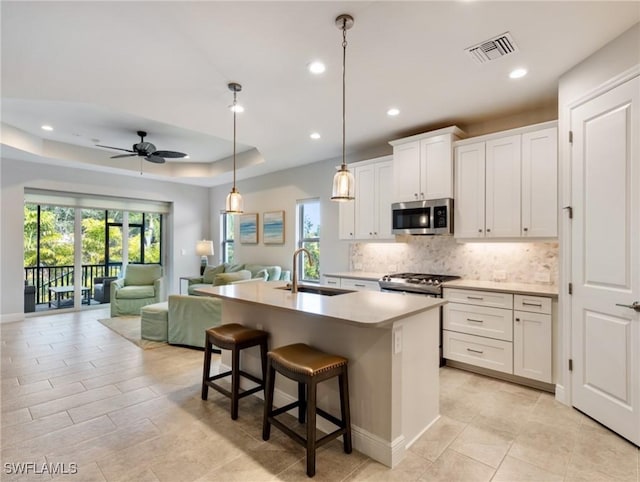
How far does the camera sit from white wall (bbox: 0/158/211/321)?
554 centimetres

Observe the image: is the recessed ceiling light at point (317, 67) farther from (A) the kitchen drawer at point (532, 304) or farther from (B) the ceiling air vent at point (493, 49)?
(A) the kitchen drawer at point (532, 304)

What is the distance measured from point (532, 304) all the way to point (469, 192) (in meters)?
1.33

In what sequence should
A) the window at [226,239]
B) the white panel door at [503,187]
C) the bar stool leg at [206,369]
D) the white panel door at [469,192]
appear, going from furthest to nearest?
the window at [226,239]
the white panel door at [469,192]
the white panel door at [503,187]
the bar stool leg at [206,369]

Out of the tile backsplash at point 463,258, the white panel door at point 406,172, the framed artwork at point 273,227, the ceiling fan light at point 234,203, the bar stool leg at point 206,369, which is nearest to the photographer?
the bar stool leg at point 206,369

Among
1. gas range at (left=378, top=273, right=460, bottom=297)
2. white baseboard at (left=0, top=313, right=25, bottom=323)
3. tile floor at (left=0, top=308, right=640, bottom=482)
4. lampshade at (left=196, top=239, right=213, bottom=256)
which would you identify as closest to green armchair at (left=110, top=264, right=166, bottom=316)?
lampshade at (left=196, top=239, right=213, bottom=256)

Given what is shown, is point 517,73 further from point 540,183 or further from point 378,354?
point 378,354

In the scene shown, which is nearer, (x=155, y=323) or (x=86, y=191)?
(x=155, y=323)

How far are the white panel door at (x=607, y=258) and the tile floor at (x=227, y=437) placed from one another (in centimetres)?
28

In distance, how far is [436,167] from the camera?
3.84 m

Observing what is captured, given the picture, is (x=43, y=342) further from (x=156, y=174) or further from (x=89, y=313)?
(x=156, y=174)

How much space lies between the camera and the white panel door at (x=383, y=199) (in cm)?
441

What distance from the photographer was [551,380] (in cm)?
291

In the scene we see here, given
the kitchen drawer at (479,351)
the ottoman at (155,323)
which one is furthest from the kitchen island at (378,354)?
the ottoman at (155,323)

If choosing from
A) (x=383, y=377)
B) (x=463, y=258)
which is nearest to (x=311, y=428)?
(x=383, y=377)
